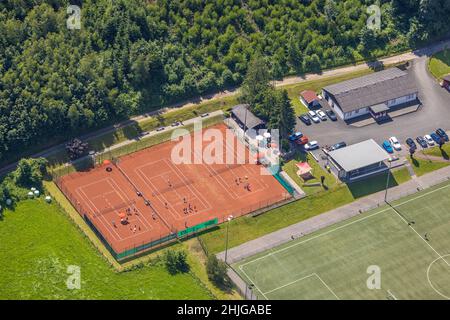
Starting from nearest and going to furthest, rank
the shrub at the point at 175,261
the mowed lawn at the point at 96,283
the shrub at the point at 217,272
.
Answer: the shrub at the point at 217,272 < the mowed lawn at the point at 96,283 < the shrub at the point at 175,261

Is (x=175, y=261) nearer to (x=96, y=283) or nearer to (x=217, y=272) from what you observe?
(x=217, y=272)

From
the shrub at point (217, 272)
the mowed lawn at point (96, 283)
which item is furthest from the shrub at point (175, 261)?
the shrub at point (217, 272)

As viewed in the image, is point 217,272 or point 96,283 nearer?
point 217,272

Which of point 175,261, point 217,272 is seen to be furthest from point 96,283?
point 217,272

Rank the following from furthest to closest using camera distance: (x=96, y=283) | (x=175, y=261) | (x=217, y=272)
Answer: (x=175, y=261) → (x=96, y=283) → (x=217, y=272)

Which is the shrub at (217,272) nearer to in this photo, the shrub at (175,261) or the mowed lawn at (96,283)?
the mowed lawn at (96,283)

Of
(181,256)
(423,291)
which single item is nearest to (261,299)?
(181,256)

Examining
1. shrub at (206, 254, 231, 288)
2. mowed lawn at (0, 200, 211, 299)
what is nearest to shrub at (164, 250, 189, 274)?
mowed lawn at (0, 200, 211, 299)

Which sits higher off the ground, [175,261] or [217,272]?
[175,261]

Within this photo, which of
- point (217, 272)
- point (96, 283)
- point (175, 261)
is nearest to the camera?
point (217, 272)

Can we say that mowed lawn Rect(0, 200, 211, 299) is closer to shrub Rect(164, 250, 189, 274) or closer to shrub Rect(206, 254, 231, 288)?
shrub Rect(164, 250, 189, 274)
